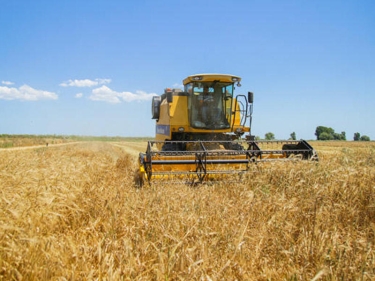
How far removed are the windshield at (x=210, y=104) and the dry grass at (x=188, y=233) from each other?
3688 millimetres

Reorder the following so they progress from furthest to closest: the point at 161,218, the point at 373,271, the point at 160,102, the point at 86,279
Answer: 1. the point at 160,102
2. the point at 161,218
3. the point at 373,271
4. the point at 86,279

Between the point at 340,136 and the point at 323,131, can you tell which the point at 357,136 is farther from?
the point at 323,131

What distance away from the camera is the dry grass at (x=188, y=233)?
2137 millimetres

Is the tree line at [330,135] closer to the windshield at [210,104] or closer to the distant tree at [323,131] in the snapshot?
the distant tree at [323,131]

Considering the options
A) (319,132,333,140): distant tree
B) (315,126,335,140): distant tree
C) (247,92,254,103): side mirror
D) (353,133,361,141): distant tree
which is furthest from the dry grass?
(315,126,335,140): distant tree

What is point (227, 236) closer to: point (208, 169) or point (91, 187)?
point (91, 187)

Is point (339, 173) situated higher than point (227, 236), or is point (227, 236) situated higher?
point (339, 173)

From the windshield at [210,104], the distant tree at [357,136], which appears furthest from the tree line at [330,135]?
the windshield at [210,104]

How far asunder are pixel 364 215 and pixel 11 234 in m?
3.69

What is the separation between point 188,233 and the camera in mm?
2707

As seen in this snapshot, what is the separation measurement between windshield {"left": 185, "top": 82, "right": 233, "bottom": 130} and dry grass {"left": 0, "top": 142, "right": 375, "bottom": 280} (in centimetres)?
369

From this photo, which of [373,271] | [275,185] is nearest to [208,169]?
[275,185]

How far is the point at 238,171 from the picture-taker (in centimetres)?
600

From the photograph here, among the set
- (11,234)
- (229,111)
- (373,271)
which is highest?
(229,111)
